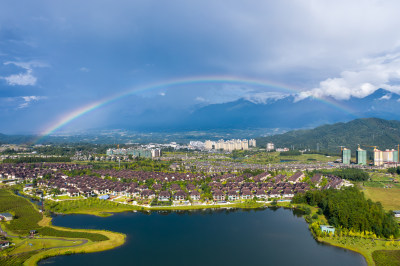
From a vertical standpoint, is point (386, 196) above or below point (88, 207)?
above

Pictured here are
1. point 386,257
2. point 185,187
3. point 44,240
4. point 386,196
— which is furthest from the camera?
point 185,187

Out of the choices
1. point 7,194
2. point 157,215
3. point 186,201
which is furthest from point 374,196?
point 7,194

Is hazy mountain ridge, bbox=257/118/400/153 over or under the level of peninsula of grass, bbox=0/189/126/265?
over

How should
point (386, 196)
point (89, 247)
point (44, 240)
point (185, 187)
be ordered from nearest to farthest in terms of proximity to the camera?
point (89, 247) < point (44, 240) < point (386, 196) < point (185, 187)

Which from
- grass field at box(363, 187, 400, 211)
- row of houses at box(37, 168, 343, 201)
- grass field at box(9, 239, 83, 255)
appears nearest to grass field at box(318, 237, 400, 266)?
grass field at box(363, 187, 400, 211)

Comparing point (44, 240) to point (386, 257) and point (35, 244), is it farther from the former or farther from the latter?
point (386, 257)

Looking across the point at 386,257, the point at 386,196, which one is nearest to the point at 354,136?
the point at 386,196

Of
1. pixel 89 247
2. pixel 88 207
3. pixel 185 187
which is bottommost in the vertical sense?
pixel 89 247

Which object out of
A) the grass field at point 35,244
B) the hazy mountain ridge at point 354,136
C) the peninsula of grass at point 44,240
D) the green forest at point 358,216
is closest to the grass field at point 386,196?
the green forest at point 358,216

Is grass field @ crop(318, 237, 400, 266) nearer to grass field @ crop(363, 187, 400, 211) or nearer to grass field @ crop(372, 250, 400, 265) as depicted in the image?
grass field @ crop(372, 250, 400, 265)

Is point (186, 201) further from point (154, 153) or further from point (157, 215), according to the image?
point (154, 153)
